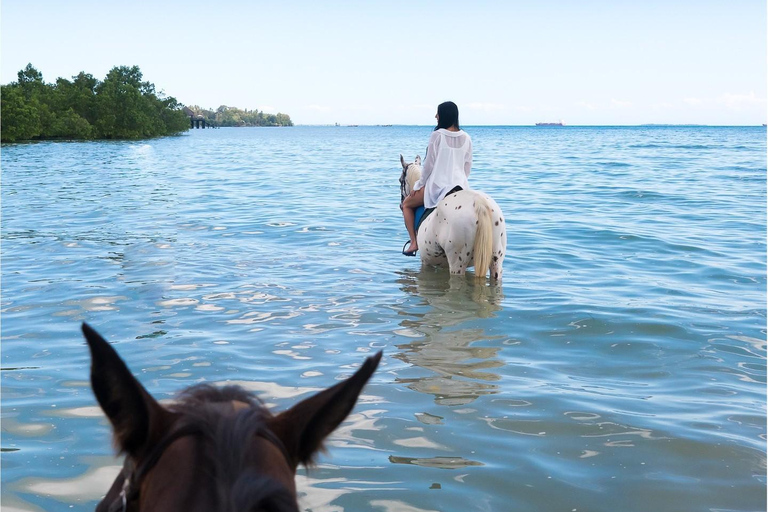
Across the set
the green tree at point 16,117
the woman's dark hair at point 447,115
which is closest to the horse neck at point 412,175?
the woman's dark hair at point 447,115

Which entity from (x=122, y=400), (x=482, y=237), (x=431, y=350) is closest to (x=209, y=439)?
(x=122, y=400)

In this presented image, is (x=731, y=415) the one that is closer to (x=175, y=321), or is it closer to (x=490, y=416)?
(x=490, y=416)

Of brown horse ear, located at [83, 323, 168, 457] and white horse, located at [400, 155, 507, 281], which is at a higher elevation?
brown horse ear, located at [83, 323, 168, 457]

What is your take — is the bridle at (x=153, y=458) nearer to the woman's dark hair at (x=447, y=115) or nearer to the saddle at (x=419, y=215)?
the woman's dark hair at (x=447, y=115)

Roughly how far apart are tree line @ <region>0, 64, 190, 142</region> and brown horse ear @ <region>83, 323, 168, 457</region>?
6377 centimetres

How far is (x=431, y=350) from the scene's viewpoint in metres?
6.12

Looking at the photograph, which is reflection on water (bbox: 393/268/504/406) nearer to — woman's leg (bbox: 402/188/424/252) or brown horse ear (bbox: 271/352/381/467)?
woman's leg (bbox: 402/188/424/252)

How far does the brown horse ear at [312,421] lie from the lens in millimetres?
1334

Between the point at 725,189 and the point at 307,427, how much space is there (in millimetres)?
21300

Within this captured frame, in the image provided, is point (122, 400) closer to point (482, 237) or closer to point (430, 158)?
point (482, 237)

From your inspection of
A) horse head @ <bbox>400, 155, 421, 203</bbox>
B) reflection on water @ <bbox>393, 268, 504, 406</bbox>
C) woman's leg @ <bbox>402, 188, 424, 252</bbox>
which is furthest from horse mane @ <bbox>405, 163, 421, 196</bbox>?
reflection on water @ <bbox>393, 268, 504, 406</bbox>

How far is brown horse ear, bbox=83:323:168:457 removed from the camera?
122 centimetres

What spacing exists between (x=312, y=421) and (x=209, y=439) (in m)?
0.21

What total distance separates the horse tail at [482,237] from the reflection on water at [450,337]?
21cm
